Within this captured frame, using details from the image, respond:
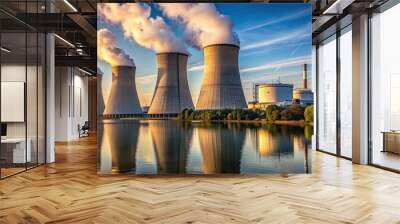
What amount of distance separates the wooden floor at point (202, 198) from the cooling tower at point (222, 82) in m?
1.31

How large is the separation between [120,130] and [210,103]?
163cm

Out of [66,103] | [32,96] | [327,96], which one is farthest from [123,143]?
[66,103]

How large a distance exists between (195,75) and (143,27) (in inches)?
48.7

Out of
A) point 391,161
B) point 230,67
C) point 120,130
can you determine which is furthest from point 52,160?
point 391,161

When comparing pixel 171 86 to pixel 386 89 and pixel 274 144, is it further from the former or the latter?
pixel 386 89

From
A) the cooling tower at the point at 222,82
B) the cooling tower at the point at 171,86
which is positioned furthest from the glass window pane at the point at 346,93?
the cooling tower at the point at 171,86

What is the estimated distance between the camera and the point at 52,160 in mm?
8242

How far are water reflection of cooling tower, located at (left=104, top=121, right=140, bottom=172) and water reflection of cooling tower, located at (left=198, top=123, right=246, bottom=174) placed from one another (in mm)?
1158

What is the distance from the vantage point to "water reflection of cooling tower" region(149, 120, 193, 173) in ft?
20.4

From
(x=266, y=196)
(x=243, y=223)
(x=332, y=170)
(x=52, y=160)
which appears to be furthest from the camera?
(x=52, y=160)

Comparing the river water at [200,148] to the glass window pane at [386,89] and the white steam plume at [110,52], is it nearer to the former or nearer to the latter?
the white steam plume at [110,52]

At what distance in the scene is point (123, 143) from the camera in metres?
6.30

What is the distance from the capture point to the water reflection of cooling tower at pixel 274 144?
6230 millimetres

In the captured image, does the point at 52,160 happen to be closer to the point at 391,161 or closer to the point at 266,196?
the point at 266,196
